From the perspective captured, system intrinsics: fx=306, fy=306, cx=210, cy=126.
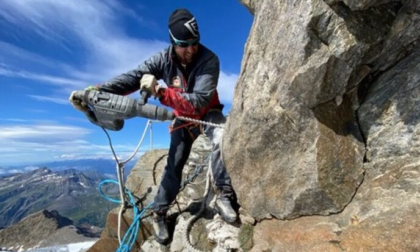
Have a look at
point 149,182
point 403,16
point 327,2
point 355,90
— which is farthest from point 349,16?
point 149,182

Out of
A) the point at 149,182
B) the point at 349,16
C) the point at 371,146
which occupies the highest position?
the point at 349,16

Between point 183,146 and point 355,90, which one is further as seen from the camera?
point 183,146

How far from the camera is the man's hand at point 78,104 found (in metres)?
7.16

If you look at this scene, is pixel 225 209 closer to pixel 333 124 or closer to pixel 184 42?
pixel 333 124

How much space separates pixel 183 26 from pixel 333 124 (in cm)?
371

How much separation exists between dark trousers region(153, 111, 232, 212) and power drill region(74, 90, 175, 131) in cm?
130

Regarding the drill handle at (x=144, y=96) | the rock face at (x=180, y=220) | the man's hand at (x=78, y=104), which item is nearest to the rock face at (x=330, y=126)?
the rock face at (x=180, y=220)

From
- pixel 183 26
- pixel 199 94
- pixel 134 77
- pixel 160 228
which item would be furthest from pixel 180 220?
pixel 183 26

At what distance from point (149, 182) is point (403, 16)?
9.69 metres

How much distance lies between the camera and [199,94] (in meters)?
6.91

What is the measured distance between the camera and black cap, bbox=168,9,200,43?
6.67 meters

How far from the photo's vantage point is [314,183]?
17.6ft

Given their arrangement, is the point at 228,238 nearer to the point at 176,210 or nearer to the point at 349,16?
the point at 176,210

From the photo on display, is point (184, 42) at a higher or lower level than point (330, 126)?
higher
